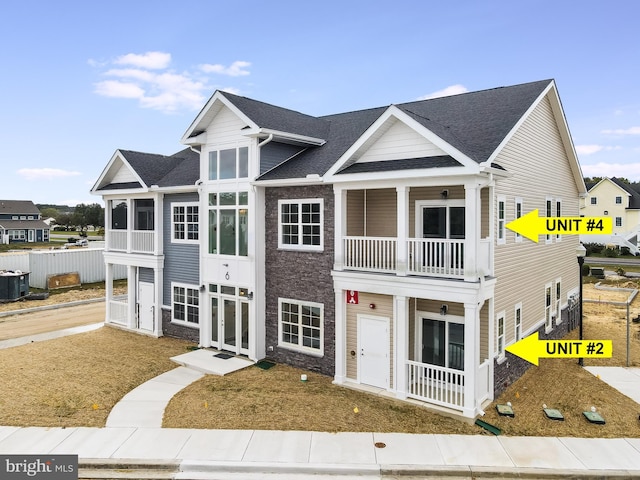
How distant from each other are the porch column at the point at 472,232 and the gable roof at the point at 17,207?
4012 inches

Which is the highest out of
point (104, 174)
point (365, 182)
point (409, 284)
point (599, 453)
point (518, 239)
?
point (104, 174)

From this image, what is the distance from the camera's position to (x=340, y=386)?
13.7 metres

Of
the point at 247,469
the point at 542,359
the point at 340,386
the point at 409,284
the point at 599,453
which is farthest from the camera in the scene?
the point at 542,359

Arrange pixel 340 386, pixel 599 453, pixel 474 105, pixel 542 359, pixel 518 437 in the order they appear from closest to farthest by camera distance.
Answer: pixel 599 453, pixel 518 437, pixel 340 386, pixel 474 105, pixel 542 359

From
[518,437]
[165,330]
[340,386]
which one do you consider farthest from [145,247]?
[518,437]

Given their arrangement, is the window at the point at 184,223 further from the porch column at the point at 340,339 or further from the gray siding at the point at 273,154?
the porch column at the point at 340,339

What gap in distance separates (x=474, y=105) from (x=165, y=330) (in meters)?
15.4

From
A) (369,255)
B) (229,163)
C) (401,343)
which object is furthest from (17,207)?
(401,343)

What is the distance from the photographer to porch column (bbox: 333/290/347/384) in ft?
45.3

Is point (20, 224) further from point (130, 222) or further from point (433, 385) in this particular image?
point (433, 385)

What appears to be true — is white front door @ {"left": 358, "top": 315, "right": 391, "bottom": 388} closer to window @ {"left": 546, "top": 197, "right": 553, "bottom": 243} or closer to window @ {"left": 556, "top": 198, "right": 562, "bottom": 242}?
window @ {"left": 546, "top": 197, "right": 553, "bottom": 243}

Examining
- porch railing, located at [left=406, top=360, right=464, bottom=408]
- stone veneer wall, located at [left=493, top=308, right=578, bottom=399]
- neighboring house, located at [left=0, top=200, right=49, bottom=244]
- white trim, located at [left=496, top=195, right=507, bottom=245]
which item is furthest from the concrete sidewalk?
neighboring house, located at [left=0, top=200, right=49, bottom=244]

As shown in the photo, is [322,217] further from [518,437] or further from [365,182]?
[518,437]

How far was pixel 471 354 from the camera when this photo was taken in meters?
11.5
